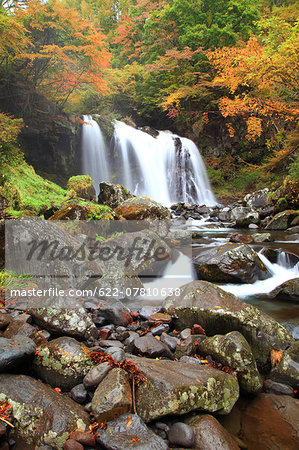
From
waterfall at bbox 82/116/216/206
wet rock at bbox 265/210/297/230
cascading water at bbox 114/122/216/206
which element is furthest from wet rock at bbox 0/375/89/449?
cascading water at bbox 114/122/216/206

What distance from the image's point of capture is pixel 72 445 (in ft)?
5.66

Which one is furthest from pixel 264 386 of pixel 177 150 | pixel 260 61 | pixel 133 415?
pixel 177 150

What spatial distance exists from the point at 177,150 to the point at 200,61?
6097 mm

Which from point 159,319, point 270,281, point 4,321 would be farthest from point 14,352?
point 270,281

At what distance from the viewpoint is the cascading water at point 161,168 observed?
16.9m

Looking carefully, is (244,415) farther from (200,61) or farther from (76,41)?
(200,61)

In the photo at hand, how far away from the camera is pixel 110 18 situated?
2798cm

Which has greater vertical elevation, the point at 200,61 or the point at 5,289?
the point at 200,61

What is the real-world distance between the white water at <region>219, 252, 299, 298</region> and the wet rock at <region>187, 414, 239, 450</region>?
3282 millimetres

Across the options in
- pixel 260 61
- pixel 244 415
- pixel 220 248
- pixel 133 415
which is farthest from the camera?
pixel 260 61

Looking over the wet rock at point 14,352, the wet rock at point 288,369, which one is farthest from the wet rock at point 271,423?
the wet rock at point 14,352

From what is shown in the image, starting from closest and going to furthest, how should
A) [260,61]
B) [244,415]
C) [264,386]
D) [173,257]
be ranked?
[244,415] < [264,386] < [173,257] < [260,61]

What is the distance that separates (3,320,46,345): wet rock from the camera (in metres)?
2.60

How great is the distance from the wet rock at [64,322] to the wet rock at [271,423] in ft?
5.87
